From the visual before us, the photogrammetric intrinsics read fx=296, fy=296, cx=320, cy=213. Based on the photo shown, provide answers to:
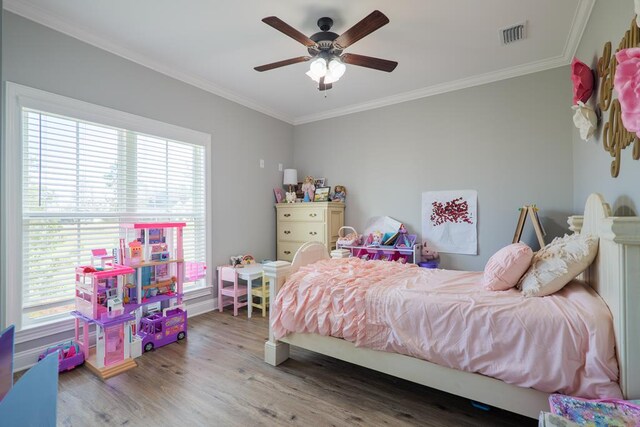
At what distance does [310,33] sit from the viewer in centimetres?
259

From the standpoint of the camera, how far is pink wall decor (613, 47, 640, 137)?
1264mm

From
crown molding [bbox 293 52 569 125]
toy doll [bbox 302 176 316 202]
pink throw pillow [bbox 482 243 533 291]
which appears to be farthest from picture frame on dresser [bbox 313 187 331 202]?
pink throw pillow [bbox 482 243 533 291]

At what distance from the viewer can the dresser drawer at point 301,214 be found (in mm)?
4066

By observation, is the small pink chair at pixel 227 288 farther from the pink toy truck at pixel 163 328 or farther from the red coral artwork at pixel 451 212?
the red coral artwork at pixel 451 212

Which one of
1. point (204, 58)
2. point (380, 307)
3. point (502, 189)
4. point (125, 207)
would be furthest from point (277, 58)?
point (502, 189)

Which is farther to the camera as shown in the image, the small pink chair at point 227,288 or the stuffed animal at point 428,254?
the stuffed animal at point 428,254

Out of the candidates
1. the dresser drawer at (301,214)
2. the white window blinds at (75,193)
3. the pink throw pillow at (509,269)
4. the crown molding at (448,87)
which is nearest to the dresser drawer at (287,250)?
the dresser drawer at (301,214)

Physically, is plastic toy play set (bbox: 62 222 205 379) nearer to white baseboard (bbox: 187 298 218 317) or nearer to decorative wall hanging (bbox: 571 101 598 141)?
white baseboard (bbox: 187 298 218 317)

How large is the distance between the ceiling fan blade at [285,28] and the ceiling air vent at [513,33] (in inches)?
65.2

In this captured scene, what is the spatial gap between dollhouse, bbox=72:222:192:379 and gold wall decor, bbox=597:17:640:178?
10.8 feet

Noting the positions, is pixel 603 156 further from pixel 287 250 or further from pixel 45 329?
pixel 45 329

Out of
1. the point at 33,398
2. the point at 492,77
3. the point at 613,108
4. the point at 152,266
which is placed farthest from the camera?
the point at 492,77

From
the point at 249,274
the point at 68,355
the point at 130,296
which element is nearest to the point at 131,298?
the point at 130,296

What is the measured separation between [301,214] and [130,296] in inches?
89.0
